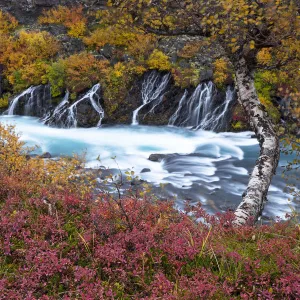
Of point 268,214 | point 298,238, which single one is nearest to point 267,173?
point 298,238

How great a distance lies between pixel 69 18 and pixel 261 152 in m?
29.0

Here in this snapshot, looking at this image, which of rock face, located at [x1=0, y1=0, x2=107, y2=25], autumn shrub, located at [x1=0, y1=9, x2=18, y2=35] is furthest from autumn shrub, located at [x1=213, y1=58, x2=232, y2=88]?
autumn shrub, located at [x1=0, y1=9, x2=18, y2=35]

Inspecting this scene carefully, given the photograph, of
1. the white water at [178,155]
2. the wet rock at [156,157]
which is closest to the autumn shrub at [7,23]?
the white water at [178,155]

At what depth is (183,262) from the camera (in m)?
3.38

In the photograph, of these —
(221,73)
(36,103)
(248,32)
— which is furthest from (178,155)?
(36,103)

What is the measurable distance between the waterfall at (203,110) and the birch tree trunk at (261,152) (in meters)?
14.2

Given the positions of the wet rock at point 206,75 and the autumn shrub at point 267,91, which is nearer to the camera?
the autumn shrub at point 267,91

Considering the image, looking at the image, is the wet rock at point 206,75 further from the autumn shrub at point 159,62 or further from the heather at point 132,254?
the heather at point 132,254

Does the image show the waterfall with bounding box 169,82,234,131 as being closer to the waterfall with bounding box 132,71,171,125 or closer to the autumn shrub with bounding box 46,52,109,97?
the waterfall with bounding box 132,71,171,125

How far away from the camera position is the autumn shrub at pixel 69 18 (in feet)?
91.8

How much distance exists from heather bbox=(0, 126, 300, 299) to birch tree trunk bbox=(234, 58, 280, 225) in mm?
442

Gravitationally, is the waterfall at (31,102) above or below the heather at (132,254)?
above

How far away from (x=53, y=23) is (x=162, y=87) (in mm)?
15378

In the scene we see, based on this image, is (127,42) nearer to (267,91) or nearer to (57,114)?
(57,114)
